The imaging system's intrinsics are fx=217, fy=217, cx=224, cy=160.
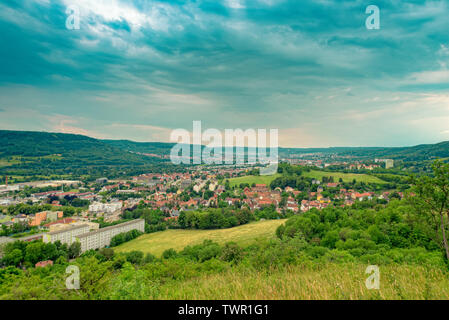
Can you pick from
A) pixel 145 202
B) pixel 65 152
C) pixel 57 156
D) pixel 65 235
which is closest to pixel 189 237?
pixel 65 235

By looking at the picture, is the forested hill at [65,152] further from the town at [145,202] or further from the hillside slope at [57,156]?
the town at [145,202]

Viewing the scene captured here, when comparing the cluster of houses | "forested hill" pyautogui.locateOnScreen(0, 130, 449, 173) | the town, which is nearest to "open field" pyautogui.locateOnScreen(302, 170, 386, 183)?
the town

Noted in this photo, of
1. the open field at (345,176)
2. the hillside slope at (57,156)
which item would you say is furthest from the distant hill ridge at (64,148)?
the open field at (345,176)

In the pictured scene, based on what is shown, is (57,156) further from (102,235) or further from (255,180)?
(102,235)

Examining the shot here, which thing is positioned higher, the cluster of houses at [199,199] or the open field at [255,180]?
the open field at [255,180]
